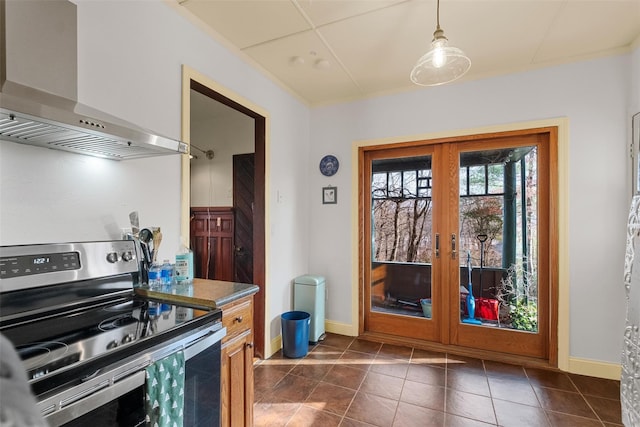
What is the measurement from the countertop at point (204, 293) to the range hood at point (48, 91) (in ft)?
2.26

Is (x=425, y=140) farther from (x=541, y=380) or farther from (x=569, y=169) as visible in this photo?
(x=541, y=380)

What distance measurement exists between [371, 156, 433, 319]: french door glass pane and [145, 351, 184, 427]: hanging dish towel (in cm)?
254

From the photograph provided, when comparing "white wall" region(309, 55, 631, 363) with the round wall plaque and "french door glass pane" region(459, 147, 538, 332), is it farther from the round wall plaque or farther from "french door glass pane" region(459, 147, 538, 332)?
the round wall plaque

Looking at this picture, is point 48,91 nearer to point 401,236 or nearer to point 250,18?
point 250,18

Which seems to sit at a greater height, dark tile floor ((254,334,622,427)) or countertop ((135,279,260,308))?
countertop ((135,279,260,308))

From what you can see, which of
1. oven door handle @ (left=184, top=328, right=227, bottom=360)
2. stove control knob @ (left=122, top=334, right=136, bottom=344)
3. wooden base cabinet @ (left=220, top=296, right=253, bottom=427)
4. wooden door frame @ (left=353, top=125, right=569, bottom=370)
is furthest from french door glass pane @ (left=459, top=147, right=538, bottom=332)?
stove control knob @ (left=122, top=334, right=136, bottom=344)

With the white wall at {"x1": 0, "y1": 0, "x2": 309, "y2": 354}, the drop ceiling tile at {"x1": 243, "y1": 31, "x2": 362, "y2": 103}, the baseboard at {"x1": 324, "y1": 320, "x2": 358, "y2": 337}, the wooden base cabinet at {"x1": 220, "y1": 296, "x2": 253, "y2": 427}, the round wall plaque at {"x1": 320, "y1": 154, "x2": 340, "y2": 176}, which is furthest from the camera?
the round wall plaque at {"x1": 320, "y1": 154, "x2": 340, "y2": 176}

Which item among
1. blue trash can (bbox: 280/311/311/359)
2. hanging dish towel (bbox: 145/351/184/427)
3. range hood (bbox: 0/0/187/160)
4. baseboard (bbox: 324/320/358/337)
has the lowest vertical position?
baseboard (bbox: 324/320/358/337)

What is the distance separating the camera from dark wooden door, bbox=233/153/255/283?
3.57m

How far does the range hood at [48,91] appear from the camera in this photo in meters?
0.98

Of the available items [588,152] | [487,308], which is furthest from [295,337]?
[588,152]

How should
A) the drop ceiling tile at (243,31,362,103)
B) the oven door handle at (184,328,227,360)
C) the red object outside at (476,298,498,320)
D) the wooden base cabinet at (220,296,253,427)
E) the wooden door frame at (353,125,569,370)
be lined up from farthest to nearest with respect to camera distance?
the red object outside at (476,298,498,320) < the wooden door frame at (353,125,569,370) < the drop ceiling tile at (243,31,362,103) < the wooden base cabinet at (220,296,253,427) < the oven door handle at (184,328,227,360)

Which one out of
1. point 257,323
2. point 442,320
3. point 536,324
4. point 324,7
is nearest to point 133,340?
point 257,323

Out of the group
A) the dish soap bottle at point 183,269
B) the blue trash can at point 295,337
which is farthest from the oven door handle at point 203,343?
the blue trash can at point 295,337
